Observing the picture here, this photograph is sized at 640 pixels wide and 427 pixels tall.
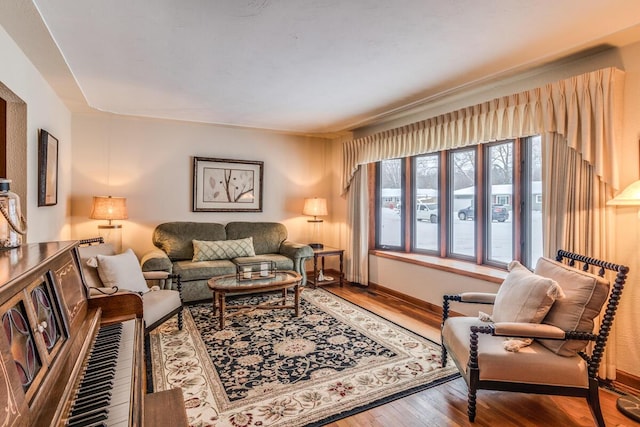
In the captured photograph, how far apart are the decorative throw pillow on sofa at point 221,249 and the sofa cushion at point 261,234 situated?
0.18m

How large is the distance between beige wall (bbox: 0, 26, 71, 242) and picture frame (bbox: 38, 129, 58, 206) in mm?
51

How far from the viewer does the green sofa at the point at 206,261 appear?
4137mm

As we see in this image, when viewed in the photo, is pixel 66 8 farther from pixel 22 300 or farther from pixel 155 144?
pixel 155 144

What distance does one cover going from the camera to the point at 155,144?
15.8ft

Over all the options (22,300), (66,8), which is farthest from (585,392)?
(66,8)

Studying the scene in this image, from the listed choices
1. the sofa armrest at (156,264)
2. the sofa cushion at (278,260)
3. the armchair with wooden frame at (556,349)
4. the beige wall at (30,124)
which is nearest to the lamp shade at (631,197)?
the armchair with wooden frame at (556,349)

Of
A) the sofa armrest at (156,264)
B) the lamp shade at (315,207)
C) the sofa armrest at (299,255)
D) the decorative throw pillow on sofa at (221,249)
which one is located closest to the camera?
the sofa armrest at (156,264)

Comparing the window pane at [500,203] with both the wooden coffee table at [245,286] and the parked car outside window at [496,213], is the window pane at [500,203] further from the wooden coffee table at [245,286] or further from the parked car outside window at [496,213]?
the wooden coffee table at [245,286]

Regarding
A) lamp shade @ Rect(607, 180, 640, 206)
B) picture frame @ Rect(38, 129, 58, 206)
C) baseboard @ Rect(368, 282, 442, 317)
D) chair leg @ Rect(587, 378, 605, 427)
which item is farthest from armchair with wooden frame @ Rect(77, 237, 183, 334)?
lamp shade @ Rect(607, 180, 640, 206)

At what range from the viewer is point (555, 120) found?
272 centimetres

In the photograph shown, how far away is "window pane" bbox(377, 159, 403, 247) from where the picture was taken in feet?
16.1

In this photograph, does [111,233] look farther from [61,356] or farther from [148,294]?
[61,356]

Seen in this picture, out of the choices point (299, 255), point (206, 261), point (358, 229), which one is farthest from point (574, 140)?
point (206, 261)

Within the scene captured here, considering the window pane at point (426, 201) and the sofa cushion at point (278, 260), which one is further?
the sofa cushion at point (278, 260)
